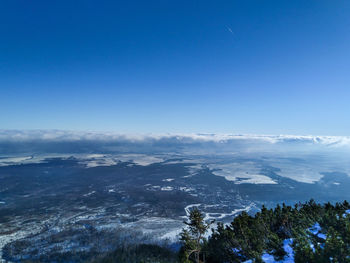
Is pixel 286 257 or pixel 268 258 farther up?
pixel 286 257

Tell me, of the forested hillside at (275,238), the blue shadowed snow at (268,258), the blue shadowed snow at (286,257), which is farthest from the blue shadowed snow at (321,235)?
the blue shadowed snow at (268,258)

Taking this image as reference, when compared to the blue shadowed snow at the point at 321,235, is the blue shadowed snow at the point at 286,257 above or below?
below

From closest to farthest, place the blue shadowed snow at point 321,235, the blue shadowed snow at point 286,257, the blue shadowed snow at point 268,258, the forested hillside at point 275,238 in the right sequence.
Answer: the forested hillside at point 275,238, the blue shadowed snow at point 286,257, the blue shadowed snow at point 268,258, the blue shadowed snow at point 321,235

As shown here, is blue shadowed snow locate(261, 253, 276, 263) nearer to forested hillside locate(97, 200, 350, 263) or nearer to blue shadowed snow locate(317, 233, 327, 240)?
forested hillside locate(97, 200, 350, 263)

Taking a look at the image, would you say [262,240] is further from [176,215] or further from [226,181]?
[226,181]

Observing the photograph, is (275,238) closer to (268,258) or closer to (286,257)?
(286,257)

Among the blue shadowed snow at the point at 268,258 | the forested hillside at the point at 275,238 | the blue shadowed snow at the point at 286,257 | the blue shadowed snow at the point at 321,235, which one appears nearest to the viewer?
the forested hillside at the point at 275,238

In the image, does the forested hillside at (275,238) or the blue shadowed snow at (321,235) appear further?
the blue shadowed snow at (321,235)

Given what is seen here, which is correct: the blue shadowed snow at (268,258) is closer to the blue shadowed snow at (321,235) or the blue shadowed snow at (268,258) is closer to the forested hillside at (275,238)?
the forested hillside at (275,238)

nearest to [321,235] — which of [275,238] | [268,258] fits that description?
[275,238]

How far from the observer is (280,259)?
65.1 ft

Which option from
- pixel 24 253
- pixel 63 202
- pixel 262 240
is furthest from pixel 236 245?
pixel 63 202

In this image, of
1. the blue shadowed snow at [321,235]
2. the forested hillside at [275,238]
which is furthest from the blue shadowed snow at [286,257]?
the blue shadowed snow at [321,235]

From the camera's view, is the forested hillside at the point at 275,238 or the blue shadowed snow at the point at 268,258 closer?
the forested hillside at the point at 275,238
